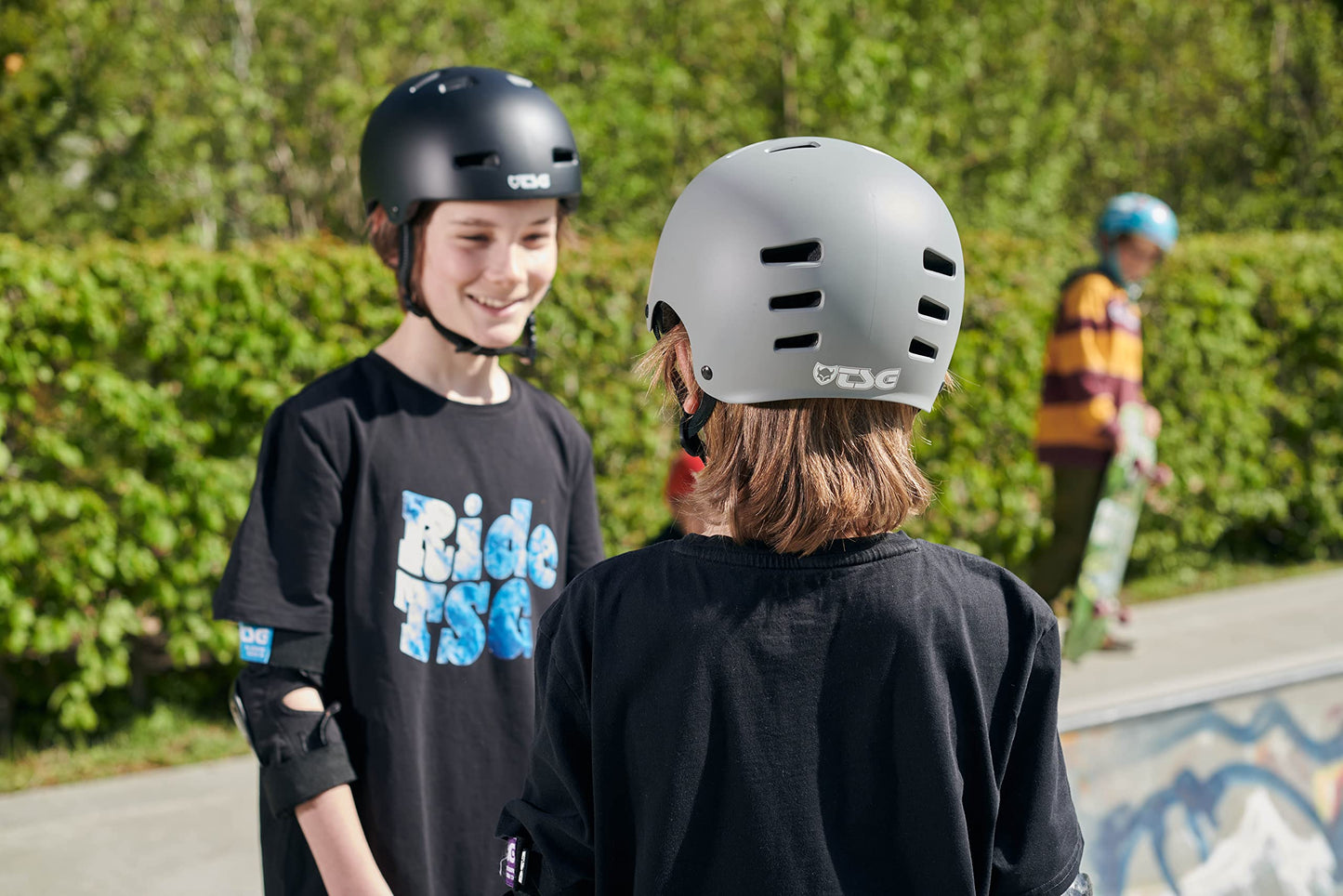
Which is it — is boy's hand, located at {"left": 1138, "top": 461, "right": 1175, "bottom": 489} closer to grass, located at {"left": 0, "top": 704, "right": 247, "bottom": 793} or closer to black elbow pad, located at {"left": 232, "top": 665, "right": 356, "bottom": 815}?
grass, located at {"left": 0, "top": 704, "right": 247, "bottom": 793}

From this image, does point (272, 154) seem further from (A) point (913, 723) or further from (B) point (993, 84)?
(A) point (913, 723)

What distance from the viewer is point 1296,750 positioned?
3713 millimetres

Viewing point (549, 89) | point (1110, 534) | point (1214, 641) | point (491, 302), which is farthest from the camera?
point (549, 89)

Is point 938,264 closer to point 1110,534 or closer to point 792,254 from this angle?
point 792,254

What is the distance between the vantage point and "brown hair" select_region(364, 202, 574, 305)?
240cm

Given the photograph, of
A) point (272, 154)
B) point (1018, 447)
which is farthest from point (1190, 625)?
point (272, 154)

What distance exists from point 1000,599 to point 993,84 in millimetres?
10189

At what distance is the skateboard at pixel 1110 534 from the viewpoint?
21.4 feet

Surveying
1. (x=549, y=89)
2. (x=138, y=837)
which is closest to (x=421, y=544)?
(x=138, y=837)

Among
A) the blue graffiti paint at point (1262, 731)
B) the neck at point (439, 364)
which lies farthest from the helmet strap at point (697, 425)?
the blue graffiti paint at point (1262, 731)

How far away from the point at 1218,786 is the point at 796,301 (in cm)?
270

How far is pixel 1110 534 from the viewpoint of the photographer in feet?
22.0

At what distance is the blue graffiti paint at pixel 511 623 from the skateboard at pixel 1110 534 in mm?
4976

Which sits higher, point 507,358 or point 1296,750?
point 507,358
